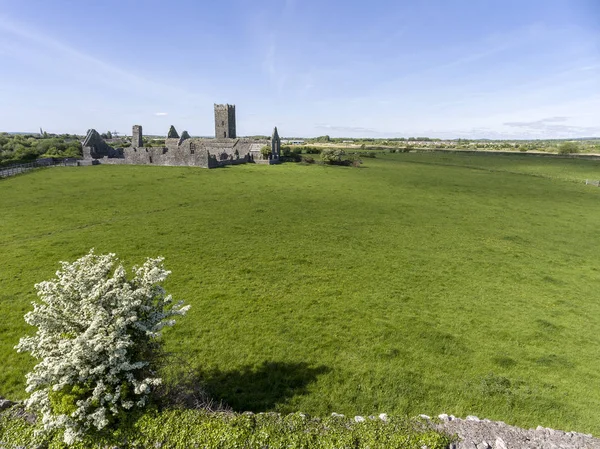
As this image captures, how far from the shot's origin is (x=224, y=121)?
84.0 meters

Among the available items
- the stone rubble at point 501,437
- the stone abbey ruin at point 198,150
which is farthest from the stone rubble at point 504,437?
the stone abbey ruin at point 198,150

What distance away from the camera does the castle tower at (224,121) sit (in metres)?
82.9

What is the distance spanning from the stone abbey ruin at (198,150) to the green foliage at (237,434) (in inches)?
2165

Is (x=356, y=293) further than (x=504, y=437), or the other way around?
(x=356, y=293)

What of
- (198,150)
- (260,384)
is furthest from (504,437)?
(198,150)

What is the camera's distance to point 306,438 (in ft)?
23.0

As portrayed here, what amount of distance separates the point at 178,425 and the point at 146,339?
2.17 m

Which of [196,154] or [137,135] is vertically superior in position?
[137,135]

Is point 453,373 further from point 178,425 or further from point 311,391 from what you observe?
point 178,425

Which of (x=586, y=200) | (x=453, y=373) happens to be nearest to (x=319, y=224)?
(x=453, y=373)

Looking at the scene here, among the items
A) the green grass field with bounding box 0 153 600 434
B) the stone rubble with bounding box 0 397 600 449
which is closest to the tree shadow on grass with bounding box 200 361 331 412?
the green grass field with bounding box 0 153 600 434

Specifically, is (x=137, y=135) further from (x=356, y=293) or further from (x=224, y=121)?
(x=356, y=293)

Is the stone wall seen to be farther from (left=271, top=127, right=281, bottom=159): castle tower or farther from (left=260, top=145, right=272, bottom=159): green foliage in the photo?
(left=271, top=127, right=281, bottom=159): castle tower

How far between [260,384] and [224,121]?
82375 millimetres
